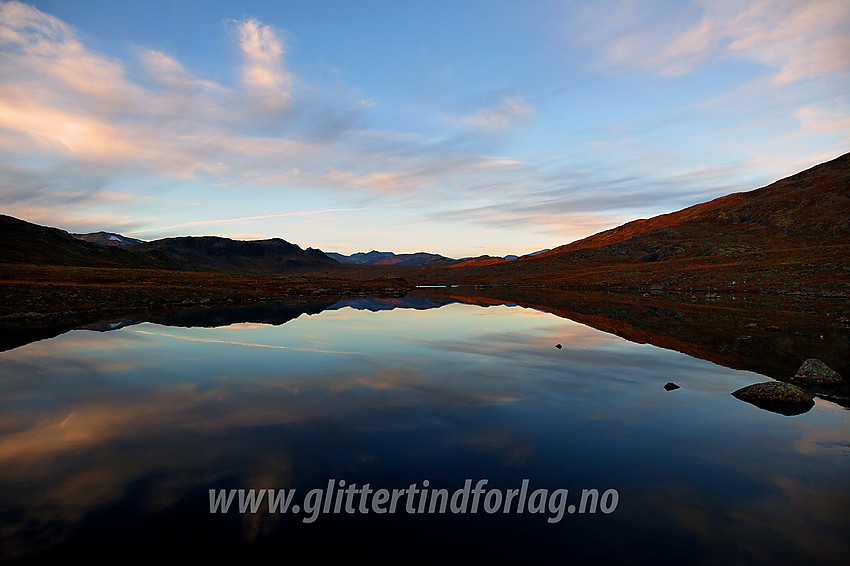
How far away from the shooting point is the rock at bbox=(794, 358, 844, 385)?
54.2 feet

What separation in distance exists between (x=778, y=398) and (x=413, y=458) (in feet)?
45.2

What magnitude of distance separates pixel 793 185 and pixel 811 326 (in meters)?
180

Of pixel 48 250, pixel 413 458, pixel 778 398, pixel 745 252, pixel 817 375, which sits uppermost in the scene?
pixel 745 252

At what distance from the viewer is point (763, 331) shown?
29.6 meters

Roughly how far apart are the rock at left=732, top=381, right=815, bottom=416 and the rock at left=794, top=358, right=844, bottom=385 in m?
2.42

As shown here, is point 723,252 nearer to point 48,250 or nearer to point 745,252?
point 745,252

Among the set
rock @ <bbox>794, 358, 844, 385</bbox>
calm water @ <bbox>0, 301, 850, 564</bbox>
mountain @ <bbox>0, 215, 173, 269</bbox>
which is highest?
mountain @ <bbox>0, 215, 173, 269</bbox>

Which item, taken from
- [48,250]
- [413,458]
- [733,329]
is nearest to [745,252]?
[733,329]

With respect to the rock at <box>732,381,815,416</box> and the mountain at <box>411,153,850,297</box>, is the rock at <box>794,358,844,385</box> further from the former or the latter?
the mountain at <box>411,153,850,297</box>

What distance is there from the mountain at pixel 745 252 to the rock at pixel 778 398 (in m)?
60.1

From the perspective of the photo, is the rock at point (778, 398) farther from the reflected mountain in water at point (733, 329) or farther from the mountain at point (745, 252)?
the mountain at point (745, 252)

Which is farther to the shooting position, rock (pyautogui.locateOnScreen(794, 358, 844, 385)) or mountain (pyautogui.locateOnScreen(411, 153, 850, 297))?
mountain (pyautogui.locateOnScreen(411, 153, 850, 297))

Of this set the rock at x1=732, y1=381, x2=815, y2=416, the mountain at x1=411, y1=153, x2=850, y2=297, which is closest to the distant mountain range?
the mountain at x1=411, y1=153, x2=850, y2=297

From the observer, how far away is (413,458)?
388 inches
